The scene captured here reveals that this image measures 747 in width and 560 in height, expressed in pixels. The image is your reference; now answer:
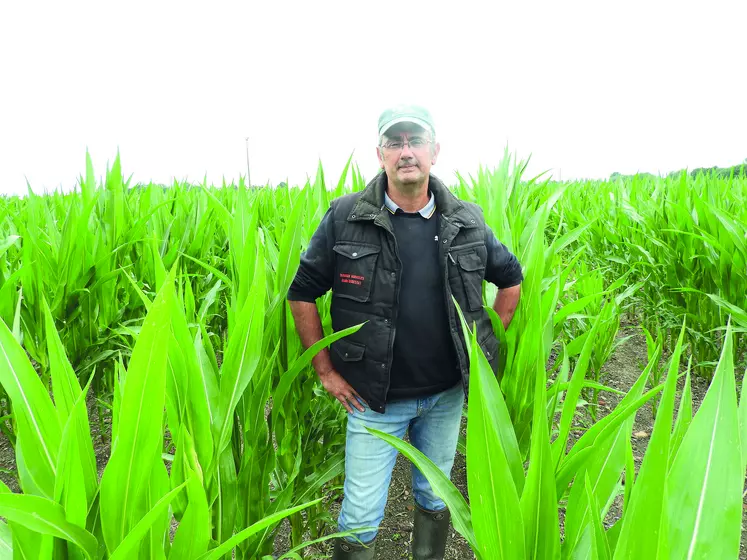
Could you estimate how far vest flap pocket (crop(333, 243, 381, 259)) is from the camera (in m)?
1.15

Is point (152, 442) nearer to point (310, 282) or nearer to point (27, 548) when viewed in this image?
point (27, 548)

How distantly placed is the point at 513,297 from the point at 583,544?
2.56ft

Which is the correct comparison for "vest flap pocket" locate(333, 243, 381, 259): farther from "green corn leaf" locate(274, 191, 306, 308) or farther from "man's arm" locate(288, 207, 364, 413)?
"green corn leaf" locate(274, 191, 306, 308)

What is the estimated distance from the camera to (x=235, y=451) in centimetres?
97

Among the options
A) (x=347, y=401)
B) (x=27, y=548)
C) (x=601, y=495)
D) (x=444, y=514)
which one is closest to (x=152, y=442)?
(x=27, y=548)

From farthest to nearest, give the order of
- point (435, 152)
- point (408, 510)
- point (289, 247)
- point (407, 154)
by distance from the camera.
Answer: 1. point (408, 510)
2. point (435, 152)
3. point (407, 154)
4. point (289, 247)

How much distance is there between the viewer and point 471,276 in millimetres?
1193

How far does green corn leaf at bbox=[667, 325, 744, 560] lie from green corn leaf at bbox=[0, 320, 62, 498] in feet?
2.14

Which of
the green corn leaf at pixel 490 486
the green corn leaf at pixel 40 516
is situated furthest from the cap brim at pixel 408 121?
the green corn leaf at pixel 40 516

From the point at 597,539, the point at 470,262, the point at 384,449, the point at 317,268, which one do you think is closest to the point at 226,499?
the point at 384,449

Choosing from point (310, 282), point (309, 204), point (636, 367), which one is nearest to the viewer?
point (310, 282)

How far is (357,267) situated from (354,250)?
4 centimetres

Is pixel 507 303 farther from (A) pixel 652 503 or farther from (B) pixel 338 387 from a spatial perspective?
(A) pixel 652 503

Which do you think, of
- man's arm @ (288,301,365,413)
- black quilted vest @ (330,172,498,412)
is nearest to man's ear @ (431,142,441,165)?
black quilted vest @ (330,172,498,412)
